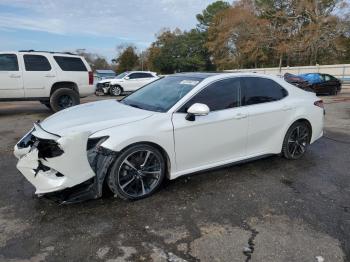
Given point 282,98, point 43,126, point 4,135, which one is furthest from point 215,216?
point 4,135

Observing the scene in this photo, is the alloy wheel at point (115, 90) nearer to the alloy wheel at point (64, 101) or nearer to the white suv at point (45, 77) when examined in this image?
the white suv at point (45, 77)

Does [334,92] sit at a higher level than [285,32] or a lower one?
lower

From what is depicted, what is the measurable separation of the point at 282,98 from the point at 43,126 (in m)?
3.63

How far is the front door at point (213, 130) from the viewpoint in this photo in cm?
459

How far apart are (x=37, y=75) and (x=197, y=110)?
814 cm

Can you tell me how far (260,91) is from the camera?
5562mm

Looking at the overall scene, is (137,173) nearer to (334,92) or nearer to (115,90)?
(115,90)

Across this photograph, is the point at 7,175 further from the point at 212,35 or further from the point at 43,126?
the point at 212,35

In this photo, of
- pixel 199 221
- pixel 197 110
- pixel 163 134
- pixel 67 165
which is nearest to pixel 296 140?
pixel 197 110

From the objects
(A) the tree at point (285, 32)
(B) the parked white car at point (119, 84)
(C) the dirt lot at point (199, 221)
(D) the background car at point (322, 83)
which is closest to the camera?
(C) the dirt lot at point (199, 221)

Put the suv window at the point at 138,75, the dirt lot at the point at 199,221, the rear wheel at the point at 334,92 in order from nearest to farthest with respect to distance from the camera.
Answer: the dirt lot at the point at 199,221 → the suv window at the point at 138,75 → the rear wheel at the point at 334,92

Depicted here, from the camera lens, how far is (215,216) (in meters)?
3.98

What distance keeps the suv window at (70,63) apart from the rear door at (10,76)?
4.05ft

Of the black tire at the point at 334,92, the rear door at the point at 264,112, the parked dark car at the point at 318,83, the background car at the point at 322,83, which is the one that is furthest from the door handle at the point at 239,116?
the black tire at the point at 334,92
